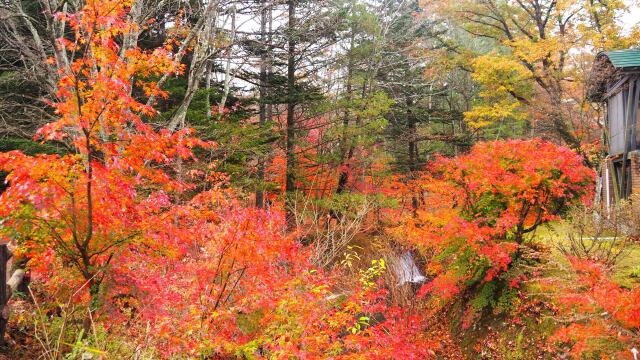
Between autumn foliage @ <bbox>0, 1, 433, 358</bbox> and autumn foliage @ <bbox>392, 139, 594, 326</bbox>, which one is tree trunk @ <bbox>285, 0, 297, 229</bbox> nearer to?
autumn foliage @ <bbox>392, 139, 594, 326</bbox>

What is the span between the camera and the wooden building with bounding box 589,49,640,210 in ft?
49.0

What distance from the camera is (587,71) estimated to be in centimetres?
1803

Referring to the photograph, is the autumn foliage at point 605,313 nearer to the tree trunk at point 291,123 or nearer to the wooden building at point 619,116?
the wooden building at point 619,116

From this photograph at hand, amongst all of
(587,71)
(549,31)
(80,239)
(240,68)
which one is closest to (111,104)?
(80,239)

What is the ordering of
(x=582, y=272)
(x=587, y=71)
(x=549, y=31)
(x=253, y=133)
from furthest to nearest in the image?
(x=549, y=31) < (x=587, y=71) < (x=253, y=133) < (x=582, y=272)

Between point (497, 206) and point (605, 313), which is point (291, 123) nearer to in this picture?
point (497, 206)

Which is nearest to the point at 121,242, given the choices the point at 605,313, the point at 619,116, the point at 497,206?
the point at 605,313

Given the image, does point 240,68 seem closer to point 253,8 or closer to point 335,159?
point 253,8

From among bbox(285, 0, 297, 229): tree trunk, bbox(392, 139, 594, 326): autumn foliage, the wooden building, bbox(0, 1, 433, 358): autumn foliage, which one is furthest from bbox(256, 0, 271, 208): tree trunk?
the wooden building

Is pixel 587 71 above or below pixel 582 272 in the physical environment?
above

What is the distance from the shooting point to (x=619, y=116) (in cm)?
1655

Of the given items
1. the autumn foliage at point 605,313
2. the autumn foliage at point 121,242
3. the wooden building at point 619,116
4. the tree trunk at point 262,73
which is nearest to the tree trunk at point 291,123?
the tree trunk at point 262,73

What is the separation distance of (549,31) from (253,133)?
15.6 meters

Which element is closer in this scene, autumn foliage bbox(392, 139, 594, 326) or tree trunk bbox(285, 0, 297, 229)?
autumn foliage bbox(392, 139, 594, 326)
